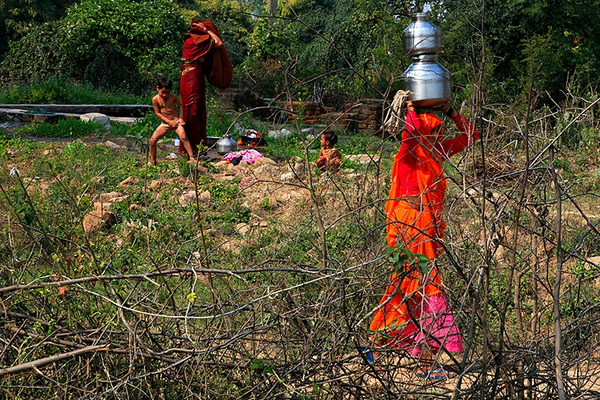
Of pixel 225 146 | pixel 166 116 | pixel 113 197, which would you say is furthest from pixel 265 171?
pixel 113 197

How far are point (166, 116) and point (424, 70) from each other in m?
5.31

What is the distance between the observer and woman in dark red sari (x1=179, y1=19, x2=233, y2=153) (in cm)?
912

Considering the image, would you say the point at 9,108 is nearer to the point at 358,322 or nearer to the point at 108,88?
the point at 108,88

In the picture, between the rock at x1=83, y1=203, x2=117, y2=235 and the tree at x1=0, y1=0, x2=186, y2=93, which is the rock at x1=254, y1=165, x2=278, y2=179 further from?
the tree at x1=0, y1=0, x2=186, y2=93

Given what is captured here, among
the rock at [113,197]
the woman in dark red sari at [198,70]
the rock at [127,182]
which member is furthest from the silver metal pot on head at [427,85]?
the woman in dark red sari at [198,70]

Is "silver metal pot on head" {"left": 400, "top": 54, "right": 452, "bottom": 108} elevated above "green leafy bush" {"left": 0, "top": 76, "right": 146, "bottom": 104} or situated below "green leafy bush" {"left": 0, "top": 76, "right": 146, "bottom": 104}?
above

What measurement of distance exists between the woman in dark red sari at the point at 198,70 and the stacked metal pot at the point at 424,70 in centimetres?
508

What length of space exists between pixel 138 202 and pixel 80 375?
463cm

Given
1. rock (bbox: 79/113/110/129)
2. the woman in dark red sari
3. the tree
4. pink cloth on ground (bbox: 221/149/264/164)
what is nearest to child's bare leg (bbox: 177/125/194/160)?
the woman in dark red sari

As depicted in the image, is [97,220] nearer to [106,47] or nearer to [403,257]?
[403,257]

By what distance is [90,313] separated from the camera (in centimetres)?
328

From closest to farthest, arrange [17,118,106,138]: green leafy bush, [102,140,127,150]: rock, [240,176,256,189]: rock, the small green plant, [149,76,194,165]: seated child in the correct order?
the small green plant → [240,176,256,189]: rock → [149,76,194,165]: seated child → [102,140,127,150]: rock → [17,118,106,138]: green leafy bush

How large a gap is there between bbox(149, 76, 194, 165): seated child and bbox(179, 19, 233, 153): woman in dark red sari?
19 cm

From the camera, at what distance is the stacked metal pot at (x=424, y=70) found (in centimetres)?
413
